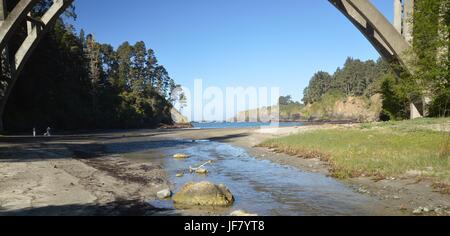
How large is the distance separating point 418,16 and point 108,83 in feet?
267

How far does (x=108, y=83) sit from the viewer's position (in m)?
95.2

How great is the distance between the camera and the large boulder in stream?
987 centimetres

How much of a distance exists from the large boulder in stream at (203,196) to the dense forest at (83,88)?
140 feet

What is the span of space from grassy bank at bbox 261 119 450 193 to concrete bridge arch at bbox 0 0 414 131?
370 inches

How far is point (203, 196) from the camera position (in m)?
9.94

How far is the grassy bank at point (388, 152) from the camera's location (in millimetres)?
13016

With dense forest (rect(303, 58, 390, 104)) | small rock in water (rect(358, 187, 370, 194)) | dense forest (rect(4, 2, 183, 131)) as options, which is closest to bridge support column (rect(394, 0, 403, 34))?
small rock in water (rect(358, 187, 370, 194))

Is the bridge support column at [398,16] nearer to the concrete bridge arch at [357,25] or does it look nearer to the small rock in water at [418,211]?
the concrete bridge arch at [357,25]

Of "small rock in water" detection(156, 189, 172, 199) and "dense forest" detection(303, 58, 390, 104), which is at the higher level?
"dense forest" detection(303, 58, 390, 104)

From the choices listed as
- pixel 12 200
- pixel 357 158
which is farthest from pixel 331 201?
pixel 12 200

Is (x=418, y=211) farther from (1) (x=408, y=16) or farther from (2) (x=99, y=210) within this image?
(1) (x=408, y=16)

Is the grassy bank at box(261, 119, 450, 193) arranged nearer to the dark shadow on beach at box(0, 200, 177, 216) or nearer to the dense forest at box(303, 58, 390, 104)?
the dark shadow on beach at box(0, 200, 177, 216)

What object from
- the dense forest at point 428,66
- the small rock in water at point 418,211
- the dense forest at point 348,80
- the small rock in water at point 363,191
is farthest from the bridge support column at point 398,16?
the dense forest at point 348,80

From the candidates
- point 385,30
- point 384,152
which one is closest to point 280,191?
point 384,152
